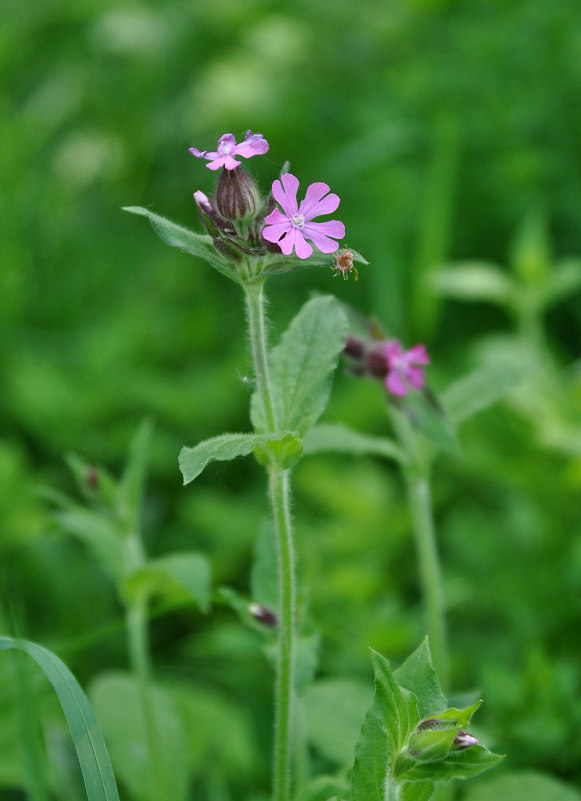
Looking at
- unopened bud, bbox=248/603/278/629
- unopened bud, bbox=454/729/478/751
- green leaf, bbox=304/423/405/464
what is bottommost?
unopened bud, bbox=454/729/478/751

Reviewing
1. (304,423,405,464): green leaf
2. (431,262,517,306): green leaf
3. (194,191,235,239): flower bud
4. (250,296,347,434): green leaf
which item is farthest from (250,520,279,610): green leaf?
(431,262,517,306): green leaf

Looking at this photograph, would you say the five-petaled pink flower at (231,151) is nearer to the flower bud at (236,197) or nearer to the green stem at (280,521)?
the flower bud at (236,197)

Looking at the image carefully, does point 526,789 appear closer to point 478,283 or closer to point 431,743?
point 431,743

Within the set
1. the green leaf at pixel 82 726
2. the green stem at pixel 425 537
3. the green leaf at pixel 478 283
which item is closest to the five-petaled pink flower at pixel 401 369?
the green stem at pixel 425 537

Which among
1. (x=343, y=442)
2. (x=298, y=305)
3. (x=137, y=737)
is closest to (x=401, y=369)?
(x=343, y=442)

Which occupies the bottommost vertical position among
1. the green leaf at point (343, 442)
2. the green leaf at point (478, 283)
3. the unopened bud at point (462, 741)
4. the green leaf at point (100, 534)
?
the unopened bud at point (462, 741)

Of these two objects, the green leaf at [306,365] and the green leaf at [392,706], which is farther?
the green leaf at [306,365]

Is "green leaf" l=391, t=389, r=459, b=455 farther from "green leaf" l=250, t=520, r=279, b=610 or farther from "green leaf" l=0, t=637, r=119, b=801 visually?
"green leaf" l=0, t=637, r=119, b=801
